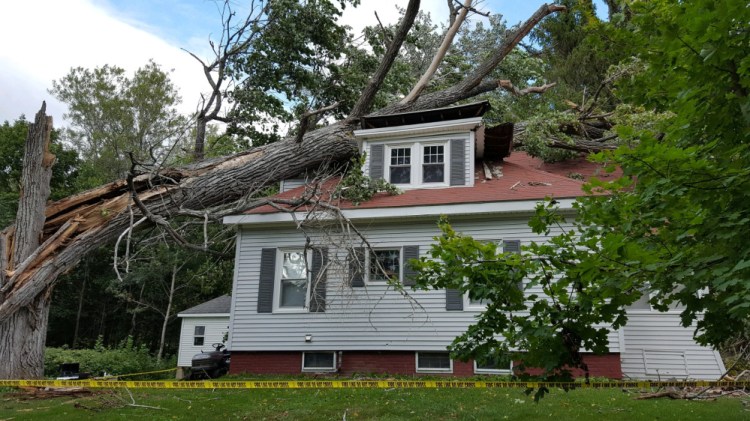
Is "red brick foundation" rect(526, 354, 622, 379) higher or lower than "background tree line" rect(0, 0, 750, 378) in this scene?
lower

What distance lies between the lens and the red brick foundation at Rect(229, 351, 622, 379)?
409 inches

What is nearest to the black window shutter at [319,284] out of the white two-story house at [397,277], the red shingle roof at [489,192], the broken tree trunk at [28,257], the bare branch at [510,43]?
the white two-story house at [397,277]

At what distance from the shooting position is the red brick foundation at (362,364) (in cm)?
1039

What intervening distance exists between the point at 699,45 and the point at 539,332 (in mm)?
2030

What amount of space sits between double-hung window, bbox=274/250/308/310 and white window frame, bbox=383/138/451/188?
9.88 ft

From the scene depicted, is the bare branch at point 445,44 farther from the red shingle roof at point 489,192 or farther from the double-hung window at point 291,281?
the double-hung window at point 291,281

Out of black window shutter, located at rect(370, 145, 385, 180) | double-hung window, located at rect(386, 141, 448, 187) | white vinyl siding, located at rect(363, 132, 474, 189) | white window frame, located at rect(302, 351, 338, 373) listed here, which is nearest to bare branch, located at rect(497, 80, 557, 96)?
white vinyl siding, located at rect(363, 132, 474, 189)

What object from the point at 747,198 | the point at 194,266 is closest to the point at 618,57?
the point at 747,198

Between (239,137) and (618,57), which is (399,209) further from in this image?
(239,137)

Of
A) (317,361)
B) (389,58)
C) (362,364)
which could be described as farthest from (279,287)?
(389,58)

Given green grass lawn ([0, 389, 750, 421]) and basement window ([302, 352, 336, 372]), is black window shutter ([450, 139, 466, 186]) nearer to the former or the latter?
basement window ([302, 352, 336, 372])

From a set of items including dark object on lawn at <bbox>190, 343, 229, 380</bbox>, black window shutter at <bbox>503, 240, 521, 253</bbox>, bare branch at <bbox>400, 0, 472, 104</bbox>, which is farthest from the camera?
dark object on lawn at <bbox>190, 343, 229, 380</bbox>

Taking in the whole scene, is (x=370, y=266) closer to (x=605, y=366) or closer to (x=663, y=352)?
(x=605, y=366)

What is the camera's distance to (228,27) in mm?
14992
